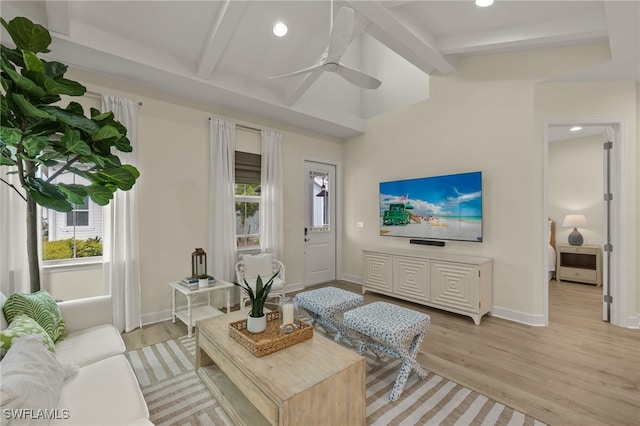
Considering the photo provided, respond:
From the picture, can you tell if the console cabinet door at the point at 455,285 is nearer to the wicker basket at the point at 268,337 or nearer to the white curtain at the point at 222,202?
the wicker basket at the point at 268,337

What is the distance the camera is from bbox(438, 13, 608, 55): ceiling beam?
2820 millimetres

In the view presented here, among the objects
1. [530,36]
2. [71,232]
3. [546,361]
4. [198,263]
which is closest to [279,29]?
[530,36]

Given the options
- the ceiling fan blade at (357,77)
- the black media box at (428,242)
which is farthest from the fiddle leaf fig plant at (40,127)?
the black media box at (428,242)

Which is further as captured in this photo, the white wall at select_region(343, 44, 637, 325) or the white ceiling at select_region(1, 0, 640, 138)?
the white wall at select_region(343, 44, 637, 325)

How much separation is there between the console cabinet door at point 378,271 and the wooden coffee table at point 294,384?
8.39ft

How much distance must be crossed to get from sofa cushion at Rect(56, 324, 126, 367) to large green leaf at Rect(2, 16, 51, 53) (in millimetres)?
2041

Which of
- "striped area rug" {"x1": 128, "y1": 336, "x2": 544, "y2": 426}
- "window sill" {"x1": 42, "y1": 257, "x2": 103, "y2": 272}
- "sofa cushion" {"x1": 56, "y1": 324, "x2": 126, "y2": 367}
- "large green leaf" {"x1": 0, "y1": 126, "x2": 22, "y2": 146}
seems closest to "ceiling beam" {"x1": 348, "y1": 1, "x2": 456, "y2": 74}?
"large green leaf" {"x1": 0, "y1": 126, "x2": 22, "y2": 146}

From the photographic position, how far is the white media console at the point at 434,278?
11.3ft

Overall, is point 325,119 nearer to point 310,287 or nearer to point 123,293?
point 310,287

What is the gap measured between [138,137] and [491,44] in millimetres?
4176

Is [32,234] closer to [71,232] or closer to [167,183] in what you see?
[71,232]

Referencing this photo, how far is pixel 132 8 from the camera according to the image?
2.74 m

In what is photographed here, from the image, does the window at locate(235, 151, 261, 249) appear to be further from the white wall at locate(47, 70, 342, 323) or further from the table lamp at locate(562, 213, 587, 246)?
the table lamp at locate(562, 213, 587, 246)

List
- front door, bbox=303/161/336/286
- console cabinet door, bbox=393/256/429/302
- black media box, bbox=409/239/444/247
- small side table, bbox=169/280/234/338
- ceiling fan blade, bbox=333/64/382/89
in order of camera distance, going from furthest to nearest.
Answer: front door, bbox=303/161/336/286 → black media box, bbox=409/239/444/247 → console cabinet door, bbox=393/256/429/302 → small side table, bbox=169/280/234/338 → ceiling fan blade, bbox=333/64/382/89
